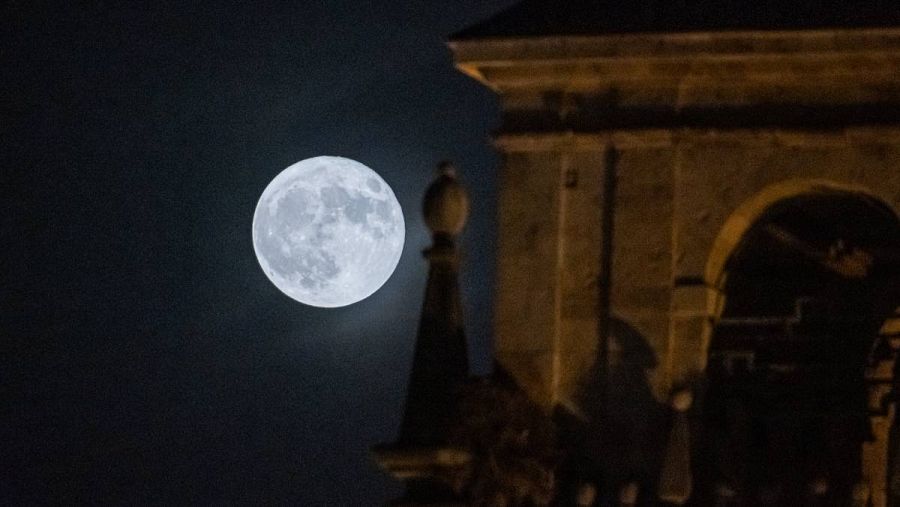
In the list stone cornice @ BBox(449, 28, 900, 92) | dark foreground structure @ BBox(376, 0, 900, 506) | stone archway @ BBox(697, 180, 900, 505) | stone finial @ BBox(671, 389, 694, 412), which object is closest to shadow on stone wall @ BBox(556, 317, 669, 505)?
dark foreground structure @ BBox(376, 0, 900, 506)

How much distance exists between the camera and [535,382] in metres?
46.2

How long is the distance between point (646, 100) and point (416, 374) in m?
2.94

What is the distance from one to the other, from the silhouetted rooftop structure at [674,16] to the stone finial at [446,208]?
126cm

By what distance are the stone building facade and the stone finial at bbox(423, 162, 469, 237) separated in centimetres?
51

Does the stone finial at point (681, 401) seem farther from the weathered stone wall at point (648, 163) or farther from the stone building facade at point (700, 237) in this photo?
the weathered stone wall at point (648, 163)

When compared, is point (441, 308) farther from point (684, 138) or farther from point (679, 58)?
point (679, 58)

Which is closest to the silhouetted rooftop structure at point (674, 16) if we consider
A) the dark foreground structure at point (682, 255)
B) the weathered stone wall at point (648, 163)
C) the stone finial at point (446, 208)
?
the dark foreground structure at point (682, 255)

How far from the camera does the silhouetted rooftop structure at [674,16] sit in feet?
150

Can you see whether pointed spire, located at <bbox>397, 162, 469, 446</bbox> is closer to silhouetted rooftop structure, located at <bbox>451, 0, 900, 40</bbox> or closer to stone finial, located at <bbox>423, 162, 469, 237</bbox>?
stone finial, located at <bbox>423, 162, 469, 237</bbox>

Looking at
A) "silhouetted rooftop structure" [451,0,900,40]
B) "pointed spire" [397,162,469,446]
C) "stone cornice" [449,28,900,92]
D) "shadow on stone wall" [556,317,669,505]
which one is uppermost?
"silhouetted rooftop structure" [451,0,900,40]

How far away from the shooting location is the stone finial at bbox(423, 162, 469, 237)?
1817 inches

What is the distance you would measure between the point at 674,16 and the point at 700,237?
1.82m

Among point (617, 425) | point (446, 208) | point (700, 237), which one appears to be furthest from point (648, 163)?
point (617, 425)

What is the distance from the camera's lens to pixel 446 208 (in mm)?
Result: 46156
